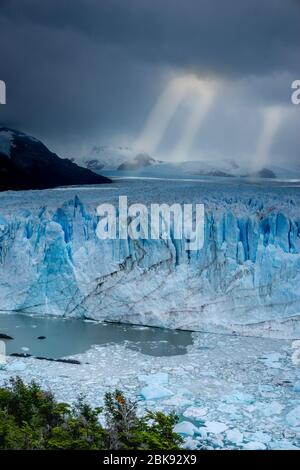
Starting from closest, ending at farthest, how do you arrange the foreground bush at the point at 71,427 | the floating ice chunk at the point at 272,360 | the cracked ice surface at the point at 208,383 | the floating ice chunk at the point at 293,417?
the foreground bush at the point at 71,427 → the cracked ice surface at the point at 208,383 → the floating ice chunk at the point at 293,417 → the floating ice chunk at the point at 272,360

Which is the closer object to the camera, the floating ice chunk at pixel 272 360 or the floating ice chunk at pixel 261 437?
the floating ice chunk at pixel 261 437

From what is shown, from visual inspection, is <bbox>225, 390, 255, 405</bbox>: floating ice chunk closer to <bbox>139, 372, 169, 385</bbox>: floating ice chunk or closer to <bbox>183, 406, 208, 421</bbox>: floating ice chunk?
<bbox>183, 406, 208, 421</bbox>: floating ice chunk

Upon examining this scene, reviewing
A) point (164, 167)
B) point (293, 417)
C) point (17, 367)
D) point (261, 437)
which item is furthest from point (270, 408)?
point (164, 167)

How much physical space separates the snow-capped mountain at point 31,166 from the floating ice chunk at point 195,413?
5230 mm

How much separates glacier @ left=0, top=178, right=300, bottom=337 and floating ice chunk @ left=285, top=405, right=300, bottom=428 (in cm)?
208

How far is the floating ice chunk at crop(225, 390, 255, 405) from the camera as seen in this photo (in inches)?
183

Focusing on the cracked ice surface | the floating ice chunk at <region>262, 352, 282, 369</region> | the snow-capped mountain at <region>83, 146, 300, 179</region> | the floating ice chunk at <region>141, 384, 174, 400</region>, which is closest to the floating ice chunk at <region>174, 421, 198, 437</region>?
the cracked ice surface

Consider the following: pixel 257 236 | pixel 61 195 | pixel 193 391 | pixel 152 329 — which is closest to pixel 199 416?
pixel 193 391

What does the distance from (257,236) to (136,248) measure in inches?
65.7

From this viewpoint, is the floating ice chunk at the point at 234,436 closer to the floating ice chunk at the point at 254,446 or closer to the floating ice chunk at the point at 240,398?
the floating ice chunk at the point at 254,446

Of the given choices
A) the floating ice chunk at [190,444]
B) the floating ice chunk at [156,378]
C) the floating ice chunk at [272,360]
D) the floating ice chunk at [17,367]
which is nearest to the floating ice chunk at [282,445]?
the floating ice chunk at [190,444]

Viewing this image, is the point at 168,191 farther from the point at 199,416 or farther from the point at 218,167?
the point at 199,416

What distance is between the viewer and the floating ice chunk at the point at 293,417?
4.26 meters

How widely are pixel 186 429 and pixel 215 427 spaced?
0.85ft
